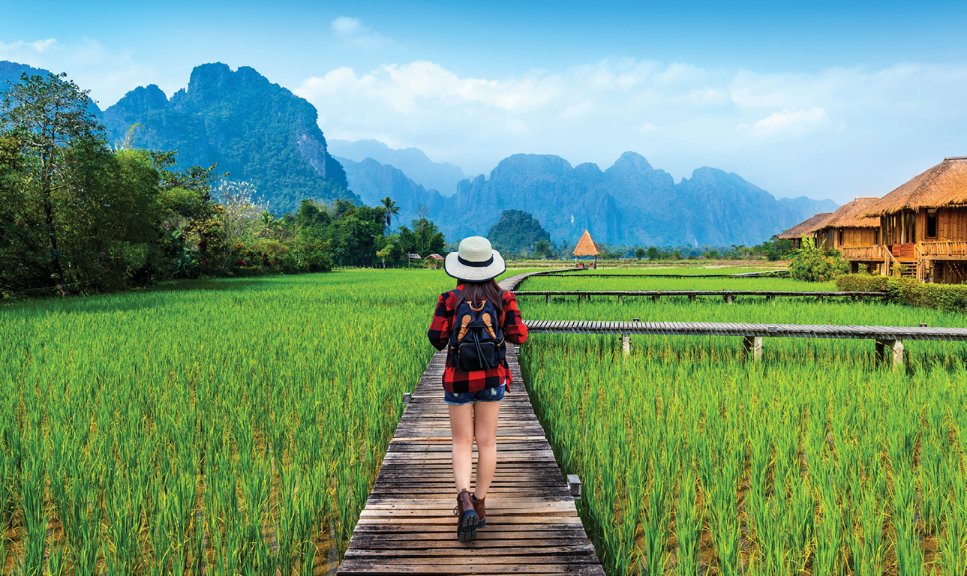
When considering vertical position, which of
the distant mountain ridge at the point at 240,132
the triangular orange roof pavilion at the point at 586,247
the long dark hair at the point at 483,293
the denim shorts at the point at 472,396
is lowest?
the denim shorts at the point at 472,396

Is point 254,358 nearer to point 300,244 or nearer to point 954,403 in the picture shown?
point 954,403

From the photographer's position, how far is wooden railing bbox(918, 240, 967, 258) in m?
15.4

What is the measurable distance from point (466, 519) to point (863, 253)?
26.5 meters

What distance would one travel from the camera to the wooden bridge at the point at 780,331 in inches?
242

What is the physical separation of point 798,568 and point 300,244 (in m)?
39.9

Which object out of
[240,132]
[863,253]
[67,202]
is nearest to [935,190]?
[863,253]

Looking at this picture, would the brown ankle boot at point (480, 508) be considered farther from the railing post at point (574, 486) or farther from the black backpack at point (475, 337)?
the black backpack at point (475, 337)

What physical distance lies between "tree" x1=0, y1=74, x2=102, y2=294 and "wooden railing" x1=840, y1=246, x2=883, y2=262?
29230 mm

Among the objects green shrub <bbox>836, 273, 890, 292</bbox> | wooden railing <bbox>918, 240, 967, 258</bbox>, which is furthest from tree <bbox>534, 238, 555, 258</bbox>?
green shrub <bbox>836, 273, 890, 292</bbox>

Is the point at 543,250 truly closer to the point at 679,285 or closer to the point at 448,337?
the point at 679,285

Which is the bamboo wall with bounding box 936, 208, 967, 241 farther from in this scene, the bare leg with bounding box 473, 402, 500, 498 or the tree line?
the tree line

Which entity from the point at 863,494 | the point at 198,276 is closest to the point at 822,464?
the point at 863,494

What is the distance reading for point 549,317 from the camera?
9898 mm

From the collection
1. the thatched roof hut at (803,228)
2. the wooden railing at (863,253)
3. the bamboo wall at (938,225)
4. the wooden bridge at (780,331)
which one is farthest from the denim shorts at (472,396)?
the thatched roof hut at (803,228)
